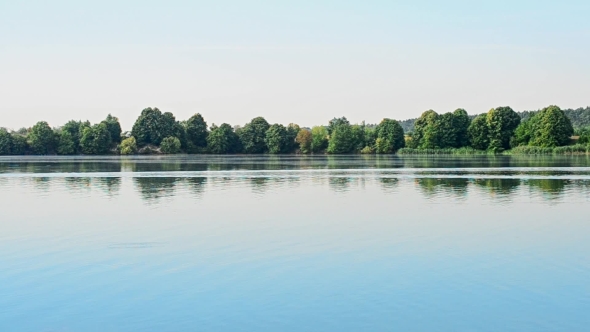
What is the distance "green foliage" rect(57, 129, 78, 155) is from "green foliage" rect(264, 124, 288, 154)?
141 feet

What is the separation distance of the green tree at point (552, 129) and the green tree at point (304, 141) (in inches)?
2242

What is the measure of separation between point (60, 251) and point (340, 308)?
27.5ft

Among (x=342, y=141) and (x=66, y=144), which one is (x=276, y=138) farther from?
(x=66, y=144)

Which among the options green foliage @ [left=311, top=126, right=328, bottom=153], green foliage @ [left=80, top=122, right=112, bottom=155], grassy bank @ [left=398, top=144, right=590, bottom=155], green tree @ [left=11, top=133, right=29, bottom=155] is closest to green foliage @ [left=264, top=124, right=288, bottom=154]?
green foliage @ [left=311, top=126, right=328, bottom=153]

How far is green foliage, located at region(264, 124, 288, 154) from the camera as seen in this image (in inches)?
5906

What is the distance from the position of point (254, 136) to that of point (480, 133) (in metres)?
54.9

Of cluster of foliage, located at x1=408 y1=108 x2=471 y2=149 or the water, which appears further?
cluster of foliage, located at x1=408 y1=108 x2=471 y2=149

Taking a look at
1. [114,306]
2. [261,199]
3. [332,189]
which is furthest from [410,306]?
[332,189]

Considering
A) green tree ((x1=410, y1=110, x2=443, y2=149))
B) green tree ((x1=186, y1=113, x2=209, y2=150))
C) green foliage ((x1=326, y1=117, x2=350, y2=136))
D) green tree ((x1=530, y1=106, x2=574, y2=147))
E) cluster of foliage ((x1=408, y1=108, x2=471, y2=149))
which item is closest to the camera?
green tree ((x1=530, y1=106, x2=574, y2=147))

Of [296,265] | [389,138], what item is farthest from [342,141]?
[296,265]

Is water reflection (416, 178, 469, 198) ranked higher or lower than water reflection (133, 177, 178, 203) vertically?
lower

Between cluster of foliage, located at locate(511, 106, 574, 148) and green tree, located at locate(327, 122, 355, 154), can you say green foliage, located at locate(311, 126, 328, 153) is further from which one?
cluster of foliage, located at locate(511, 106, 574, 148)

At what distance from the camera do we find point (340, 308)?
10.7 meters

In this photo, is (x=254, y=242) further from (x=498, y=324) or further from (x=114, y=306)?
(x=498, y=324)
